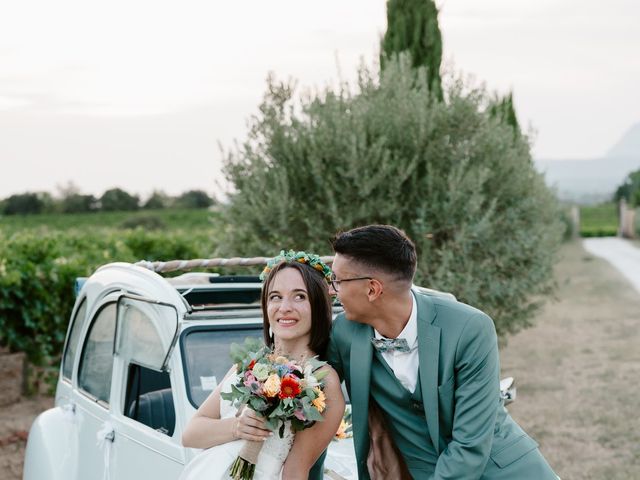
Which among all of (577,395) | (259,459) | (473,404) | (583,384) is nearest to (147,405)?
(259,459)

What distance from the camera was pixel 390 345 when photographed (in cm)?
316

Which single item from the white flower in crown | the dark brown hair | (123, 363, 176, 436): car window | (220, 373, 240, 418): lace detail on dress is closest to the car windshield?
(123, 363, 176, 436): car window

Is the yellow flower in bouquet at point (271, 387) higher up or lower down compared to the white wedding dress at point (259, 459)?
higher up

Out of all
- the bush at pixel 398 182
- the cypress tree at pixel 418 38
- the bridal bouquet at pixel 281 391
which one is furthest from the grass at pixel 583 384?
the bridal bouquet at pixel 281 391

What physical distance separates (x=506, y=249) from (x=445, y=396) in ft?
23.9

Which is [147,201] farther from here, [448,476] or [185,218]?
[448,476]

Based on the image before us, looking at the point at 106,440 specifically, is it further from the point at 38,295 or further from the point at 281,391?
the point at 38,295

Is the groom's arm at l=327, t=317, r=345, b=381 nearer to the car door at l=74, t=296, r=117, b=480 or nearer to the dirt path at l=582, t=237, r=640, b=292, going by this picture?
the car door at l=74, t=296, r=117, b=480

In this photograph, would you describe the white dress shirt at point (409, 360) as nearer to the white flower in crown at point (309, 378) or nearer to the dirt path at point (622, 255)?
the white flower in crown at point (309, 378)

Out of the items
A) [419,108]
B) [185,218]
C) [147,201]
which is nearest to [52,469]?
[419,108]

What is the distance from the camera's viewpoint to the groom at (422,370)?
3.04m

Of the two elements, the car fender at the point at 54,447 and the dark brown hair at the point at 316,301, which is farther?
the car fender at the point at 54,447

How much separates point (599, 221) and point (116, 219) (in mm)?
42548

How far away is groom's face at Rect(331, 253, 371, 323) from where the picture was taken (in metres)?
3.11
